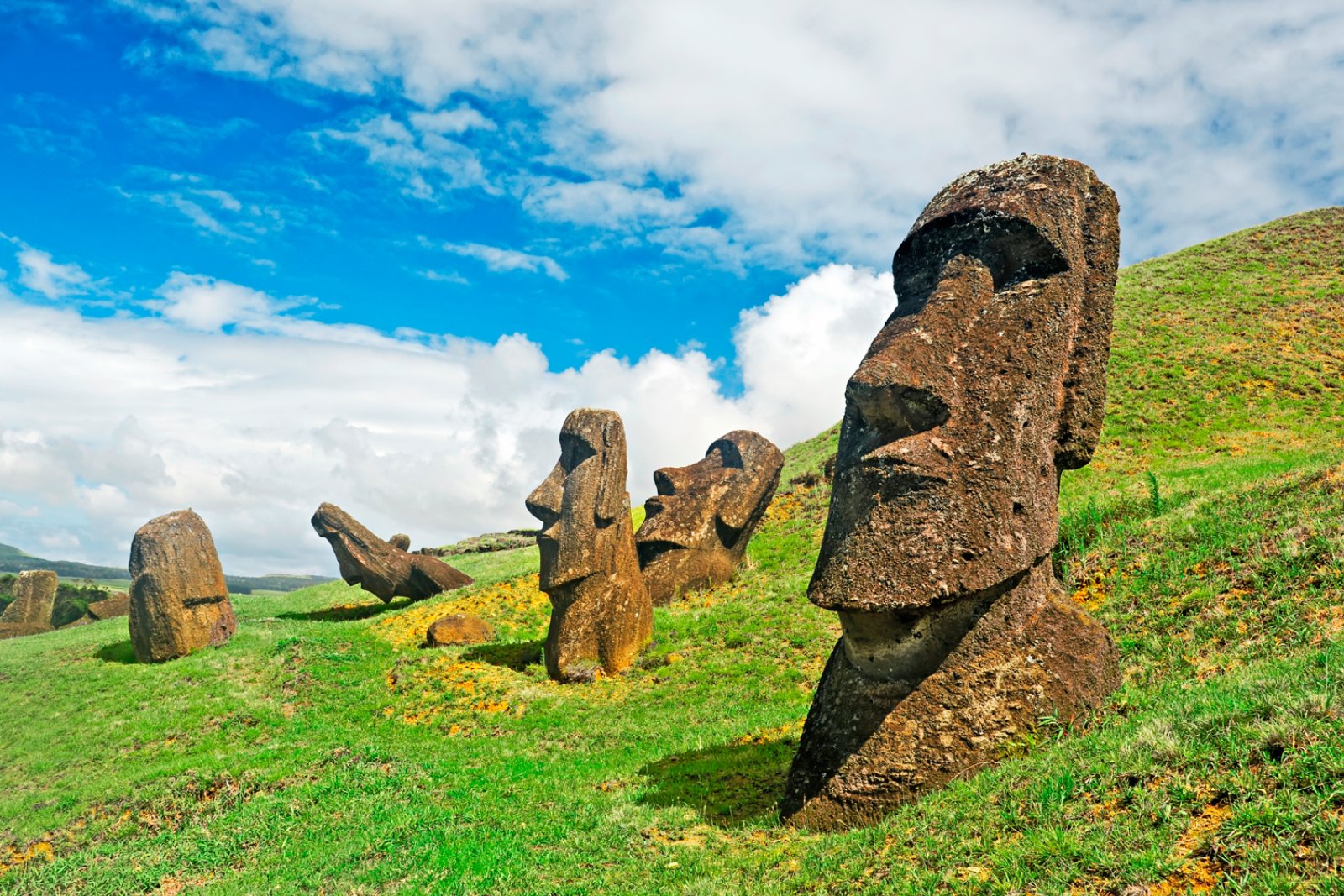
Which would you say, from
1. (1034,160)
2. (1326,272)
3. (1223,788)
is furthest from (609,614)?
(1326,272)

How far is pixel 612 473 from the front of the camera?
16656 mm

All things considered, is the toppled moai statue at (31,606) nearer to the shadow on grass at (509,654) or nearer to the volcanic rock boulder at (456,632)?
the volcanic rock boulder at (456,632)

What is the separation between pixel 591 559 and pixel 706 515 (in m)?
6.19

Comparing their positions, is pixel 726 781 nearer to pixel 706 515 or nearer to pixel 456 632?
pixel 456 632

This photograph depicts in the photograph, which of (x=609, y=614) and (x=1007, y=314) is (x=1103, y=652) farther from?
(x=609, y=614)

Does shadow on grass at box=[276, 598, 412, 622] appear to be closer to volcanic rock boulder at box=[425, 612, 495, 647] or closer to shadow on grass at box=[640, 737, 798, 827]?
volcanic rock boulder at box=[425, 612, 495, 647]

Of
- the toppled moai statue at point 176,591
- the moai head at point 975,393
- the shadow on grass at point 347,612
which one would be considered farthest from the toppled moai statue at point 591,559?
the shadow on grass at point 347,612

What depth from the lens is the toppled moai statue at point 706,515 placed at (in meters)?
21.2

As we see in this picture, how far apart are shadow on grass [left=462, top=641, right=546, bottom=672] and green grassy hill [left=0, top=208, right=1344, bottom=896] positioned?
9cm

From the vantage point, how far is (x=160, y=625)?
773 inches

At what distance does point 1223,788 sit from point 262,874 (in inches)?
335

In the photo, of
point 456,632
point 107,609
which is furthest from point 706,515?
point 107,609

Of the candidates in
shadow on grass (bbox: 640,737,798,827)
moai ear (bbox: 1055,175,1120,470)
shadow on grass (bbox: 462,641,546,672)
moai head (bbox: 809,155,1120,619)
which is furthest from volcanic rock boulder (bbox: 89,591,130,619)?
moai ear (bbox: 1055,175,1120,470)

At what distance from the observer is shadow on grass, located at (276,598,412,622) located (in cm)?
2531
